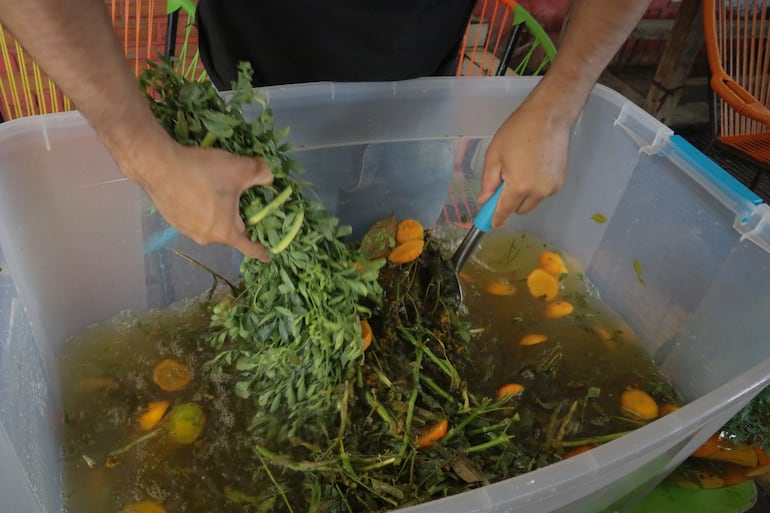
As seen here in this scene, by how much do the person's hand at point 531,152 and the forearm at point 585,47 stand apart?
0.07 feet

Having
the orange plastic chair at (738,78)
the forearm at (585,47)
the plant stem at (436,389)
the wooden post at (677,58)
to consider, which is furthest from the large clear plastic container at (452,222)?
the wooden post at (677,58)

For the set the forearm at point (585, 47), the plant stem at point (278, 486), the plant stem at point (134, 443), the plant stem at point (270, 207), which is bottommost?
the plant stem at point (134, 443)

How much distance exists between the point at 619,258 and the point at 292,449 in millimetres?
774

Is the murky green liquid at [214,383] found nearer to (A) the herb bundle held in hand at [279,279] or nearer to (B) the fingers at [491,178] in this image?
(A) the herb bundle held in hand at [279,279]

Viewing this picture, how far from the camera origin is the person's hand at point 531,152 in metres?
0.90

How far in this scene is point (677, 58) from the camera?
7.12 feet

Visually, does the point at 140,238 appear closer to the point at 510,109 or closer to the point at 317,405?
the point at 317,405

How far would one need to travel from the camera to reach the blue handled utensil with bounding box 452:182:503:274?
0.97m

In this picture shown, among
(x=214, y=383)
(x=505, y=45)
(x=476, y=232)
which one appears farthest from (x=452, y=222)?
(x=505, y=45)

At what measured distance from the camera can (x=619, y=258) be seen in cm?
125

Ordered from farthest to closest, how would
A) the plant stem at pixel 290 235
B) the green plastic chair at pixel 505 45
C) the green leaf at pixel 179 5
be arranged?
the green plastic chair at pixel 505 45 → the green leaf at pixel 179 5 → the plant stem at pixel 290 235

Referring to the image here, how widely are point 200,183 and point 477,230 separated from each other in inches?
22.2

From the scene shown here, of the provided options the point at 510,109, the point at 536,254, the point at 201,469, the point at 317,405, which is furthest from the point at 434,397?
the point at 510,109

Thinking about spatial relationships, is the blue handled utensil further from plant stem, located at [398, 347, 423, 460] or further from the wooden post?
the wooden post
